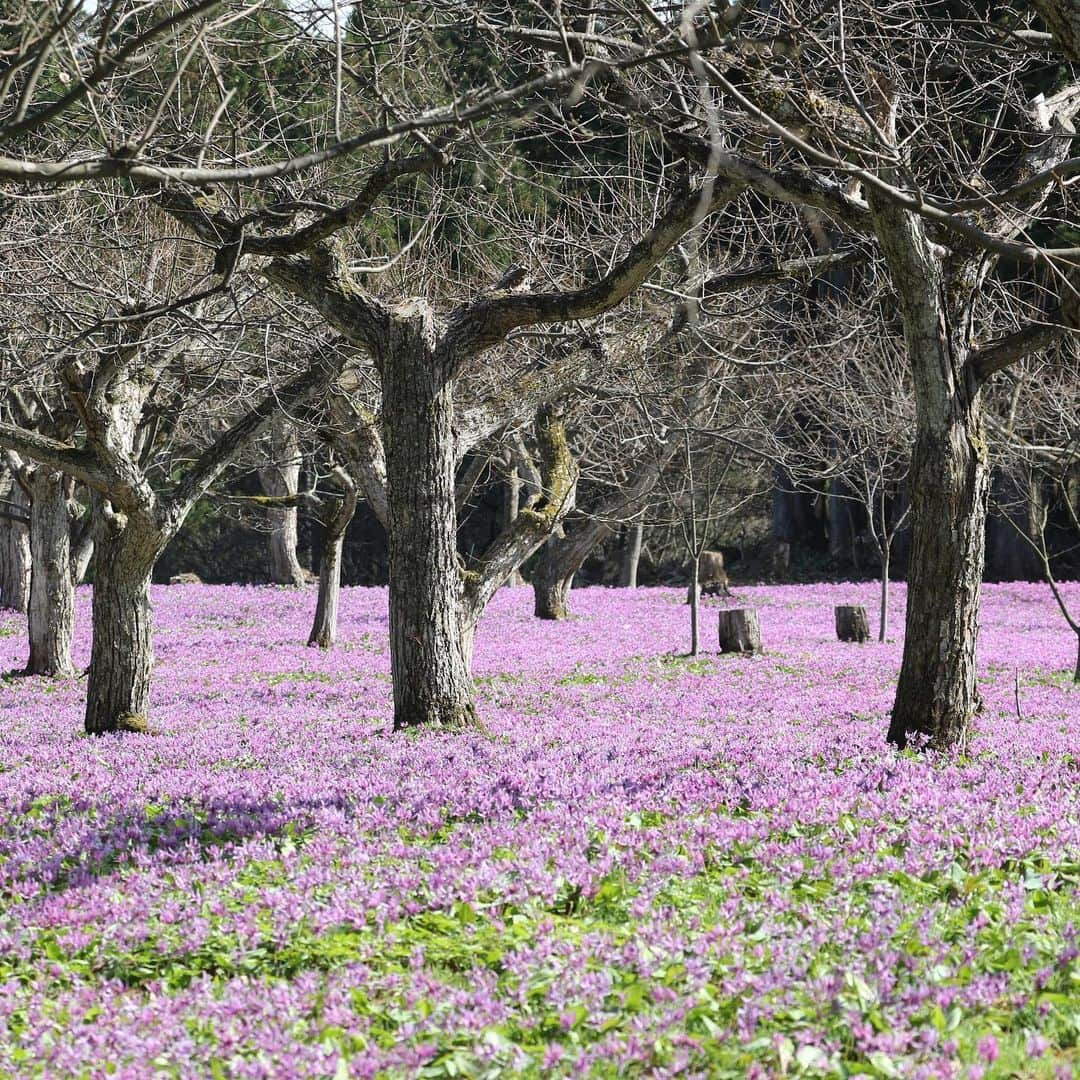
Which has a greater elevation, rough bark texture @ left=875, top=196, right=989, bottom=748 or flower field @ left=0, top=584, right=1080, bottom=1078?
rough bark texture @ left=875, top=196, right=989, bottom=748

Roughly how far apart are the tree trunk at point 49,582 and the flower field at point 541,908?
8556mm

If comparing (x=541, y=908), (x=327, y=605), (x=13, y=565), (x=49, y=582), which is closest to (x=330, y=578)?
(x=327, y=605)

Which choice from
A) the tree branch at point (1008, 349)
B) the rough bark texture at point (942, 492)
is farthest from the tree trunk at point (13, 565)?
the tree branch at point (1008, 349)

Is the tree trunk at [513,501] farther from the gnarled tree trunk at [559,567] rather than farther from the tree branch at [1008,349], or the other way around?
the tree branch at [1008,349]

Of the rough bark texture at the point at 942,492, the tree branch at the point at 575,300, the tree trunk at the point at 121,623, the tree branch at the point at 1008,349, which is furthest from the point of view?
the tree trunk at the point at 121,623

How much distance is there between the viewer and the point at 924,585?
852cm

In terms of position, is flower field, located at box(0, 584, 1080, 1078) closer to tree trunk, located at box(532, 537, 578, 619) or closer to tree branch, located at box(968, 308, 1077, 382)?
tree branch, located at box(968, 308, 1077, 382)

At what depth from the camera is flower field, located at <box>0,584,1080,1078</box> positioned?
401cm

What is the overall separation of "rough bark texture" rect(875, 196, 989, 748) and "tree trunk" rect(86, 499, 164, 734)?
705cm

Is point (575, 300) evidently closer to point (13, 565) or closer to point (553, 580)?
point (553, 580)

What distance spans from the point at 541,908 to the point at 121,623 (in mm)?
7691

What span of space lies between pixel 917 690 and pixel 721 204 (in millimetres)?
4250

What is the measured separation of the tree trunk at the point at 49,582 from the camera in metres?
18.3

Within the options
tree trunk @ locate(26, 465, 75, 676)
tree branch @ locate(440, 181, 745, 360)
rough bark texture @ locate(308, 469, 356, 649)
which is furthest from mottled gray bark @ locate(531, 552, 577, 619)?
tree branch @ locate(440, 181, 745, 360)
